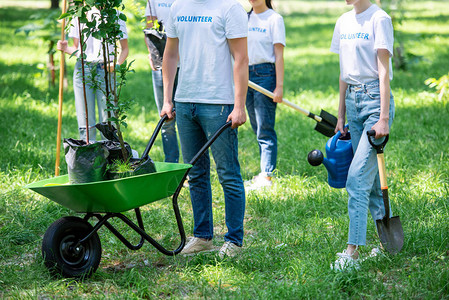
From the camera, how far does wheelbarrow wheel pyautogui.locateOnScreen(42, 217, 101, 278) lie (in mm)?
3271

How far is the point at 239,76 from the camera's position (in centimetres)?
362

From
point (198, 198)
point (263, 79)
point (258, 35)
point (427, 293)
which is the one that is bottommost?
point (427, 293)

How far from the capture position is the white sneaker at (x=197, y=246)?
3.93 meters

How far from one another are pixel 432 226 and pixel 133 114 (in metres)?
5.22

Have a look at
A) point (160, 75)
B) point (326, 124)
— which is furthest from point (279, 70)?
point (160, 75)

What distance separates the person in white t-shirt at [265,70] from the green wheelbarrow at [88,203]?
6.15ft

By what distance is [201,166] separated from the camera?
3885mm

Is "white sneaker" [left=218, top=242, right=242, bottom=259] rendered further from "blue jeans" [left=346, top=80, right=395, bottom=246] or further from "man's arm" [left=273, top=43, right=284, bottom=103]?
"man's arm" [left=273, top=43, right=284, bottom=103]

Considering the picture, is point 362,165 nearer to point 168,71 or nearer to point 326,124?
point 168,71

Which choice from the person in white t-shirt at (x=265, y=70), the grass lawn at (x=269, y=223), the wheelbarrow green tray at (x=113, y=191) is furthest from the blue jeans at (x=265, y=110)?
the wheelbarrow green tray at (x=113, y=191)

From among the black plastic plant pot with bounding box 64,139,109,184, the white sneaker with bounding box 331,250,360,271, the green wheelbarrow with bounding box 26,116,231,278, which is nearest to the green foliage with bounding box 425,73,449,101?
the white sneaker with bounding box 331,250,360,271

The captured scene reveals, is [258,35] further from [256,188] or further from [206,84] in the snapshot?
[206,84]

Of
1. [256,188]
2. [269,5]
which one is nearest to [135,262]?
[256,188]

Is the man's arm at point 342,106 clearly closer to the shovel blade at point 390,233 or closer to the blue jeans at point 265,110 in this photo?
the shovel blade at point 390,233
